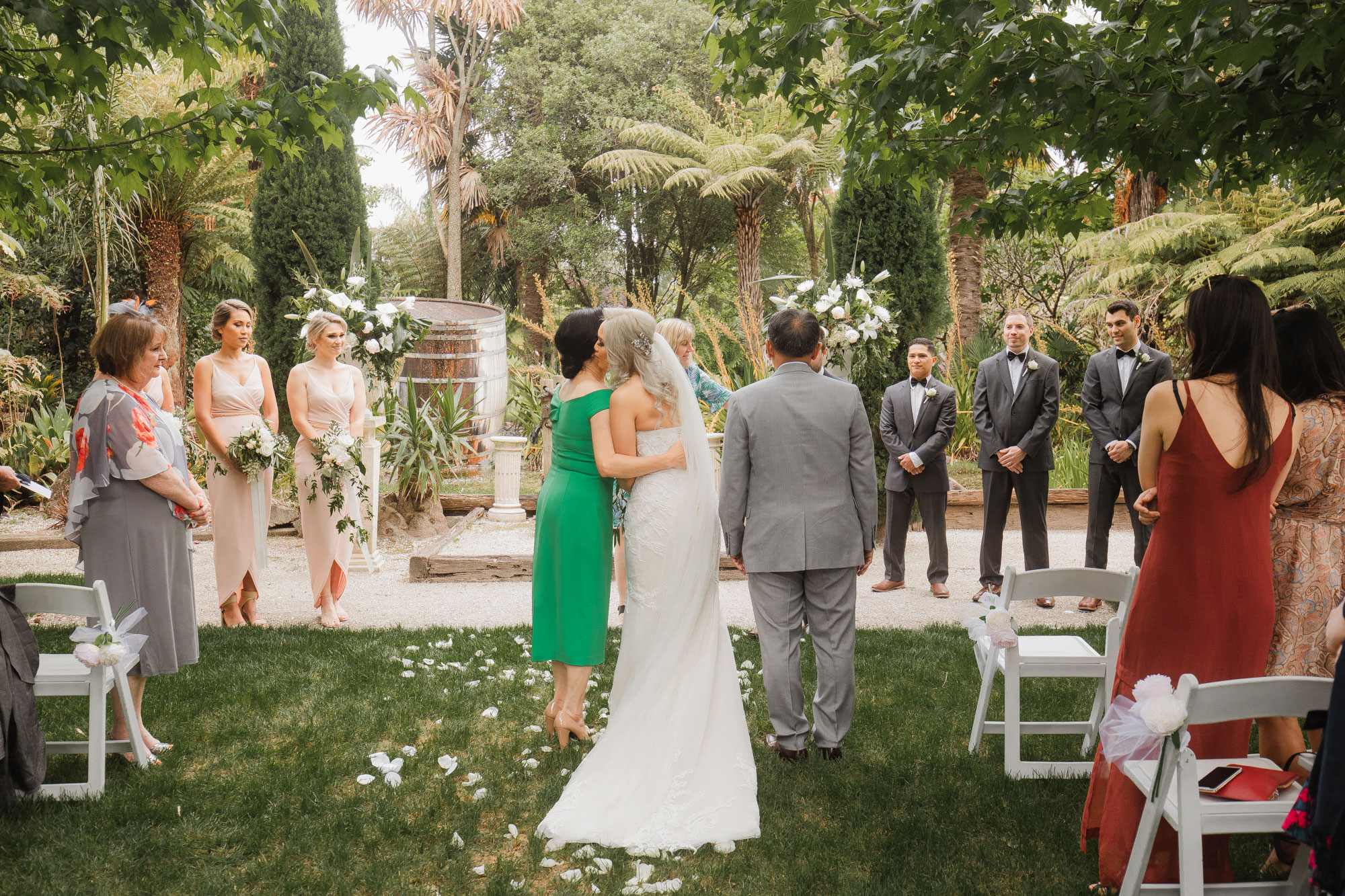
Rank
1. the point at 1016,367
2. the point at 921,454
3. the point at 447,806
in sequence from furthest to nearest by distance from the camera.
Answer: the point at 921,454 → the point at 1016,367 → the point at 447,806

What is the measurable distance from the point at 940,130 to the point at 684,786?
3.25 m

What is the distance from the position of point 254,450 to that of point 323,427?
70cm

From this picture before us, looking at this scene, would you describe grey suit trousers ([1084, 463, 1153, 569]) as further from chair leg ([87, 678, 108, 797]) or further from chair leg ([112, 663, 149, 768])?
chair leg ([87, 678, 108, 797])

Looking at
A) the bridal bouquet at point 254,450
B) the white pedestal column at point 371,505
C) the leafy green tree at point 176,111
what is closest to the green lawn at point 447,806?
the bridal bouquet at point 254,450

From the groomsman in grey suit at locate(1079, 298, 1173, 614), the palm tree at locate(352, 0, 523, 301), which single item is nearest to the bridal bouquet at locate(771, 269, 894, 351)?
the groomsman in grey suit at locate(1079, 298, 1173, 614)

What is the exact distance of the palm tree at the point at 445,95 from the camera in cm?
2208

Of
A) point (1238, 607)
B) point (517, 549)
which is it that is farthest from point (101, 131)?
point (1238, 607)

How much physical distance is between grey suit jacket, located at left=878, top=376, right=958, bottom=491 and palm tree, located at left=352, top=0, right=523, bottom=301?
16522mm

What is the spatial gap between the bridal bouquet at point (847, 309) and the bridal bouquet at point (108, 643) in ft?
18.1

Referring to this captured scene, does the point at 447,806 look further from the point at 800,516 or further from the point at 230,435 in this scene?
the point at 230,435

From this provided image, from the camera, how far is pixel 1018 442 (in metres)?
6.86

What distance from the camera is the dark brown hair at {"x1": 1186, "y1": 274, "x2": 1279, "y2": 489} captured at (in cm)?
292

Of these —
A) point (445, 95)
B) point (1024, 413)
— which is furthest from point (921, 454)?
point (445, 95)

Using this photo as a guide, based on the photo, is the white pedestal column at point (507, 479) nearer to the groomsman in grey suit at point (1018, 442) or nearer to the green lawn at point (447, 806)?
the green lawn at point (447, 806)
